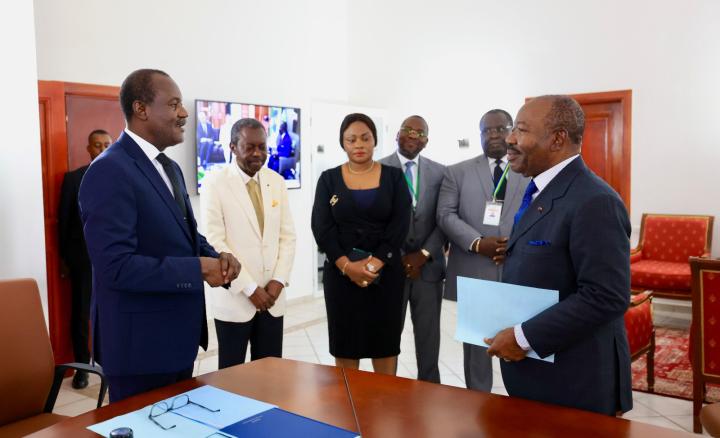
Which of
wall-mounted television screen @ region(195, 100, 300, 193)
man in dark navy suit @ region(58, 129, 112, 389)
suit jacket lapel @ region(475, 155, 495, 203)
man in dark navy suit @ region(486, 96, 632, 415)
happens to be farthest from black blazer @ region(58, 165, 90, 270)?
man in dark navy suit @ region(486, 96, 632, 415)

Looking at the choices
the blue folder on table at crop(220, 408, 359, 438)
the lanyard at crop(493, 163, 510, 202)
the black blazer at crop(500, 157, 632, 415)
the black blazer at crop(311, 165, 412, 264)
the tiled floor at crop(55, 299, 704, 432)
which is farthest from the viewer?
the tiled floor at crop(55, 299, 704, 432)

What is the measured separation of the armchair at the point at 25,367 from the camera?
213cm

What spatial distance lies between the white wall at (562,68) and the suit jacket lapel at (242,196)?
497cm

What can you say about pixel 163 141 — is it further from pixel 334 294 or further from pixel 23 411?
pixel 334 294

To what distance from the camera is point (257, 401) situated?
1.53 m

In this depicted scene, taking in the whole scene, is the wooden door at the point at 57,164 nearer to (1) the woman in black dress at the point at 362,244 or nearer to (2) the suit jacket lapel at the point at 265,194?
(2) the suit jacket lapel at the point at 265,194

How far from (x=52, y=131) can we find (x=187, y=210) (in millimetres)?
2957

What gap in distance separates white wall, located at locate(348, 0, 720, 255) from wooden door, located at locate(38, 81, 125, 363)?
4.45 m

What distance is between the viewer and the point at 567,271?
1719 millimetres

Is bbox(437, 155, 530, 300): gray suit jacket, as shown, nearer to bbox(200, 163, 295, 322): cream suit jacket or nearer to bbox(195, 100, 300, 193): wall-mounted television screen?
bbox(200, 163, 295, 322): cream suit jacket

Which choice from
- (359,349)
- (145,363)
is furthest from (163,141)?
(359,349)

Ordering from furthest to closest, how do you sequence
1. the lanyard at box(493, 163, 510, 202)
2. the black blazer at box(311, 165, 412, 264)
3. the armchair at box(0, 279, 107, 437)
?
the lanyard at box(493, 163, 510, 202) < the black blazer at box(311, 165, 412, 264) < the armchair at box(0, 279, 107, 437)

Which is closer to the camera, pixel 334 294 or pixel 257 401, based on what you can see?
pixel 257 401

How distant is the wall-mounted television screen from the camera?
A: 5.82 metres
